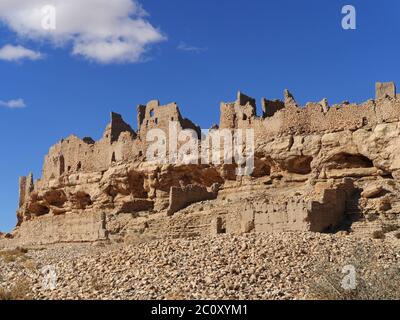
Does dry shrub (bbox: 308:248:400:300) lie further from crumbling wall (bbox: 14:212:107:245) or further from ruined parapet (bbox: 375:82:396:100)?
crumbling wall (bbox: 14:212:107:245)

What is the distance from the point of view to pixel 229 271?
57.9 ft

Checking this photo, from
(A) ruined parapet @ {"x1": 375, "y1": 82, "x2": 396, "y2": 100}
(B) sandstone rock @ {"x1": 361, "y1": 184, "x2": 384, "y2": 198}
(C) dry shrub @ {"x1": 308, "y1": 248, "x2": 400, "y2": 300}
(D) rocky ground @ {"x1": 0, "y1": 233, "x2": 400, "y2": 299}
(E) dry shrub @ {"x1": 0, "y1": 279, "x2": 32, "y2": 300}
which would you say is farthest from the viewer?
(A) ruined parapet @ {"x1": 375, "y1": 82, "x2": 396, "y2": 100}

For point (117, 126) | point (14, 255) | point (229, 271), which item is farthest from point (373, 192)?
point (117, 126)

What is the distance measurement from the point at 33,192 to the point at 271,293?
33651mm

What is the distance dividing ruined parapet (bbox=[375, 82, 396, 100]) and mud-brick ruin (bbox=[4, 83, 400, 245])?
46mm

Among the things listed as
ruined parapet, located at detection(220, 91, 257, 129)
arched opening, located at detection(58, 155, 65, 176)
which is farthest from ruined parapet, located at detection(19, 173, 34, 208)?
ruined parapet, located at detection(220, 91, 257, 129)

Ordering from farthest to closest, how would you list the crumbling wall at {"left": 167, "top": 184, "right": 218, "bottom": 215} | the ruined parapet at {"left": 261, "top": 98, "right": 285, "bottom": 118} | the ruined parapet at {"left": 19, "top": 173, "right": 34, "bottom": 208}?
the ruined parapet at {"left": 19, "top": 173, "right": 34, "bottom": 208} → the ruined parapet at {"left": 261, "top": 98, "right": 285, "bottom": 118} → the crumbling wall at {"left": 167, "top": 184, "right": 218, "bottom": 215}

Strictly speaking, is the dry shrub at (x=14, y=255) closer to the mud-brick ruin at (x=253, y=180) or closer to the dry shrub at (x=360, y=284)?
the mud-brick ruin at (x=253, y=180)

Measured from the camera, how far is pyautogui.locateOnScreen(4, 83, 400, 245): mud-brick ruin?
82.1ft

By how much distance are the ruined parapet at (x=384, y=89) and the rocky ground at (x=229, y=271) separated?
360 inches

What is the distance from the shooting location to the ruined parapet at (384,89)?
2975 centimetres

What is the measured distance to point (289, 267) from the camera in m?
18.0
